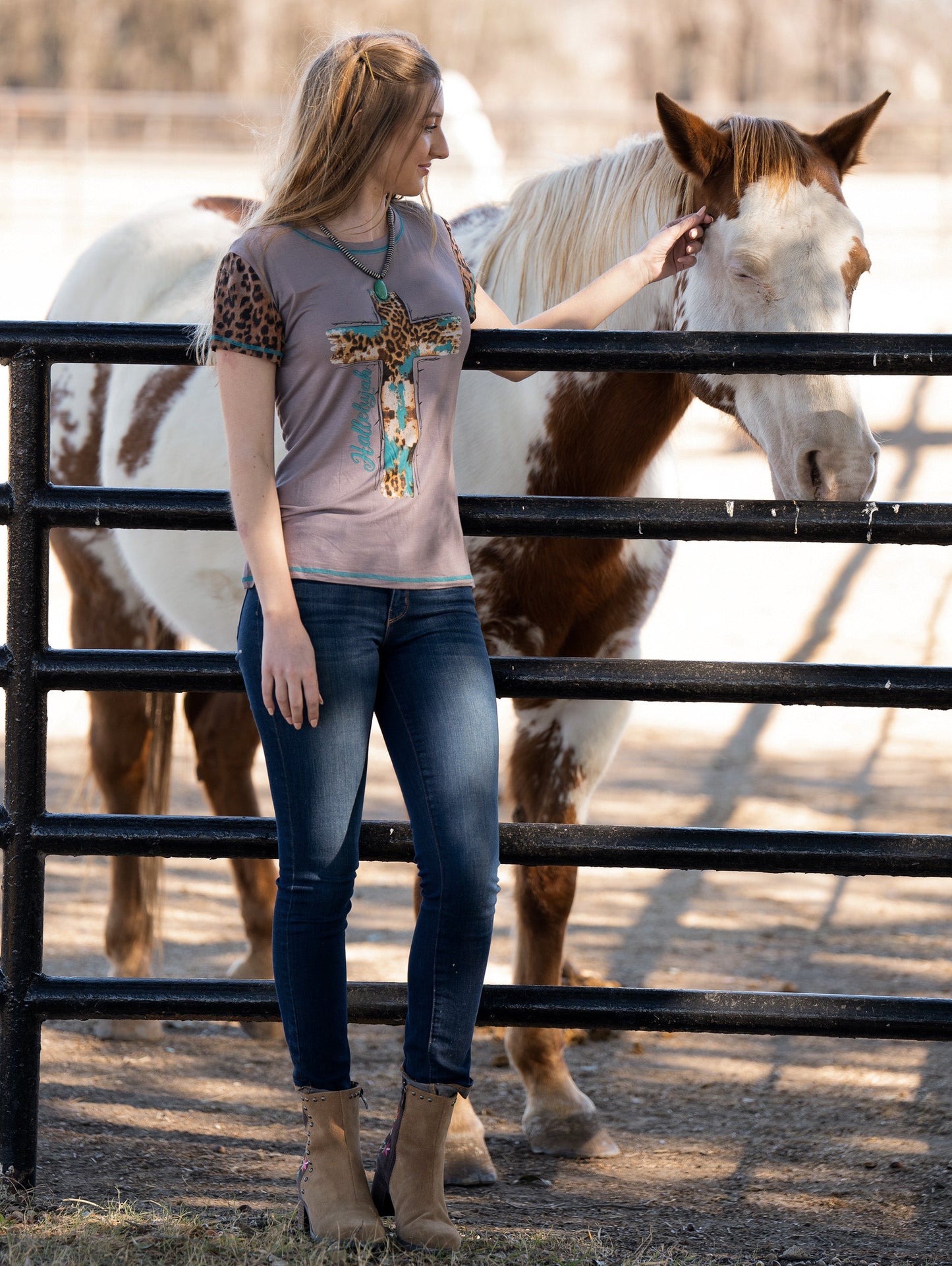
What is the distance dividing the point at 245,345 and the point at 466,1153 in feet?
5.26

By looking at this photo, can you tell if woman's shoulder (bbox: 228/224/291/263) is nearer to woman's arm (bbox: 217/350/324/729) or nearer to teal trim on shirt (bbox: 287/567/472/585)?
woman's arm (bbox: 217/350/324/729)

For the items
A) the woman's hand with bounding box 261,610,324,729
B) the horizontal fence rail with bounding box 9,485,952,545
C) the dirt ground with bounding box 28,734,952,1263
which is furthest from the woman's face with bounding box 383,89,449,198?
the dirt ground with bounding box 28,734,952,1263

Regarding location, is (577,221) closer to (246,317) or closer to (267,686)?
(246,317)

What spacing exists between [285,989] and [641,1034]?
175 cm

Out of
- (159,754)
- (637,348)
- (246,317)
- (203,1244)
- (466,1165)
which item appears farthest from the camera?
(159,754)

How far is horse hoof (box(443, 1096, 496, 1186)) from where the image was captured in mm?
2461

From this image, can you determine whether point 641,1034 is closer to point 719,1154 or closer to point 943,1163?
point 719,1154

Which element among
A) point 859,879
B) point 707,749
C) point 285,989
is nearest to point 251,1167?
point 285,989

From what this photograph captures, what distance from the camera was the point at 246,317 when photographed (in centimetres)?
166

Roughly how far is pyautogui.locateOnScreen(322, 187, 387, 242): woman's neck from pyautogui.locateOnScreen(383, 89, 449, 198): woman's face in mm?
28

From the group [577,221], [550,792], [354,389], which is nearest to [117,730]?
[550,792]

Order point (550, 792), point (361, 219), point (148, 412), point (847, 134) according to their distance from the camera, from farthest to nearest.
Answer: point (148, 412), point (550, 792), point (847, 134), point (361, 219)

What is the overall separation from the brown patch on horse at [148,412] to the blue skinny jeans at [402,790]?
70.8 inches

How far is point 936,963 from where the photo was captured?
3.76m
